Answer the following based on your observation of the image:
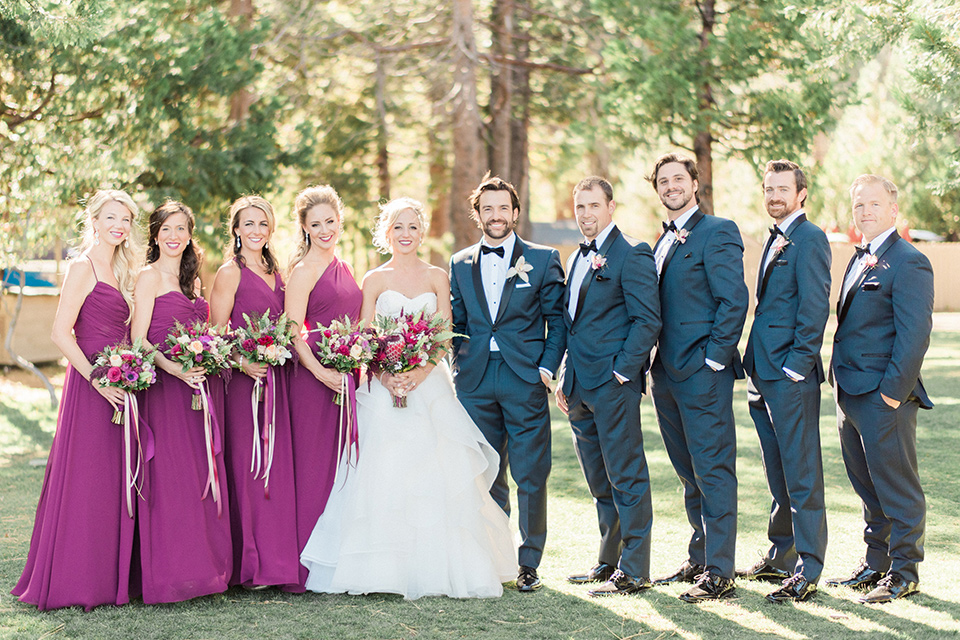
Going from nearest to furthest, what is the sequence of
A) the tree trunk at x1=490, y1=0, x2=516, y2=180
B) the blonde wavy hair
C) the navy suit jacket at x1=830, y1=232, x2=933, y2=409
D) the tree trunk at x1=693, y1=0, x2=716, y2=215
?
the navy suit jacket at x1=830, y1=232, x2=933, y2=409, the blonde wavy hair, the tree trunk at x1=693, y1=0, x2=716, y2=215, the tree trunk at x1=490, y1=0, x2=516, y2=180

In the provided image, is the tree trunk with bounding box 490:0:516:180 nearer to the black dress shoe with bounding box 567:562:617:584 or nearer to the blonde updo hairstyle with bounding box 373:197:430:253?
the blonde updo hairstyle with bounding box 373:197:430:253

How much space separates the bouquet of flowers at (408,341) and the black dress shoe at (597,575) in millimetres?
1589

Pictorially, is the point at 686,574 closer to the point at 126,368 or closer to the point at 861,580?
the point at 861,580

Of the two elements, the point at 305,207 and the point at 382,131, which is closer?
the point at 305,207

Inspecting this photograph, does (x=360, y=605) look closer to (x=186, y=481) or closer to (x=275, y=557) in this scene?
(x=275, y=557)

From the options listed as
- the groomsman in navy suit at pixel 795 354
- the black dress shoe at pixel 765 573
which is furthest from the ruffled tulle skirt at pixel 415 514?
the groomsman in navy suit at pixel 795 354

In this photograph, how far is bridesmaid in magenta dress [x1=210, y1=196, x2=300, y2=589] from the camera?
17.6 ft

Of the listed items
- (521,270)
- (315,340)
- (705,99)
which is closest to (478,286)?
(521,270)

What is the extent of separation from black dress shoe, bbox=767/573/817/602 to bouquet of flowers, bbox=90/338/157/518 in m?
3.60

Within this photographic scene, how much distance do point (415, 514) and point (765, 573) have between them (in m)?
2.11

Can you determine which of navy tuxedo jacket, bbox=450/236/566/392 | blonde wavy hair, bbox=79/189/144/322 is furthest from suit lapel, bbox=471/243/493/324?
blonde wavy hair, bbox=79/189/144/322

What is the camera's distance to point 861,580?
5.32 metres

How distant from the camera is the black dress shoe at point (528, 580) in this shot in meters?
5.44

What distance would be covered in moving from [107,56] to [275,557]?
29.8 ft
